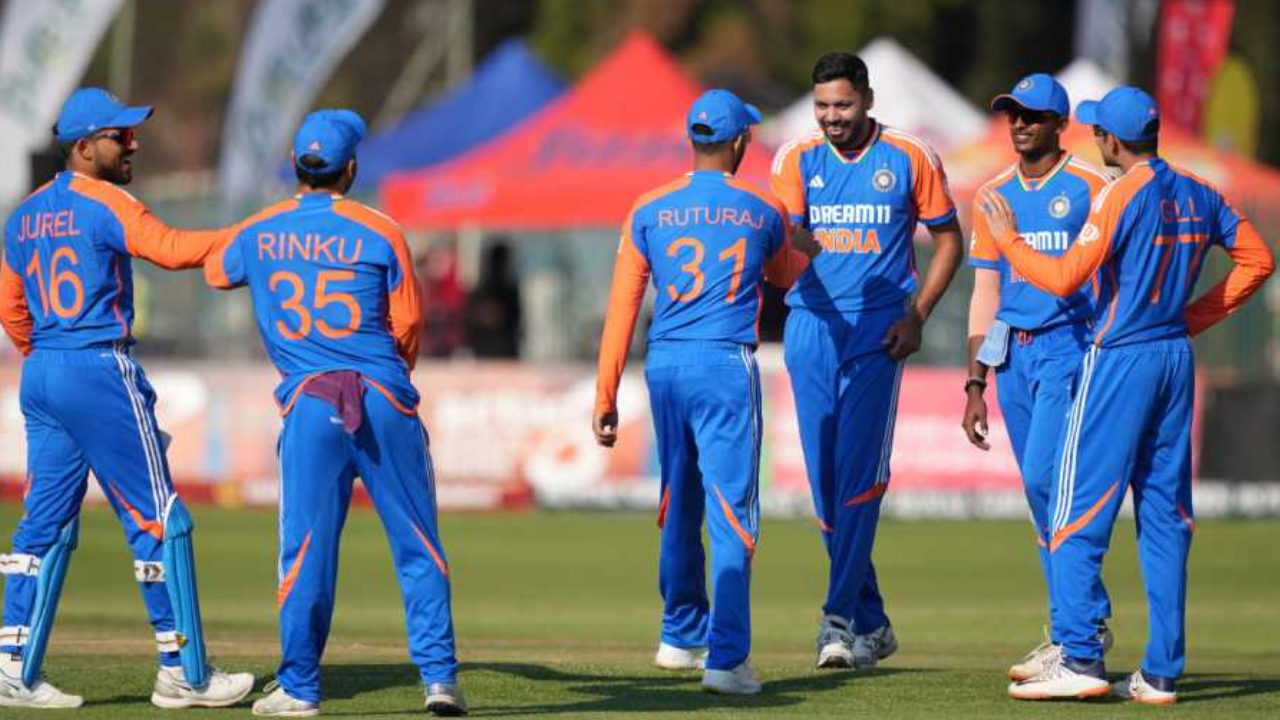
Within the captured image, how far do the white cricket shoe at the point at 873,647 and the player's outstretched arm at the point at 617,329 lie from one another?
1.80 m

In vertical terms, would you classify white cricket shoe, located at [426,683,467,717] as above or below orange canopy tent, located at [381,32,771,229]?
below

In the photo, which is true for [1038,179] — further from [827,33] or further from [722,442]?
[827,33]

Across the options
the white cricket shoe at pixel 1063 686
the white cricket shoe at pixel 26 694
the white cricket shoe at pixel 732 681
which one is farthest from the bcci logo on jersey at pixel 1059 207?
the white cricket shoe at pixel 26 694

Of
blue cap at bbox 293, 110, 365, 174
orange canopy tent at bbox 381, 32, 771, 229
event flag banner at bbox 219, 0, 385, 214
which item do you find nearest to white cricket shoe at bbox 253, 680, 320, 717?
blue cap at bbox 293, 110, 365, 174

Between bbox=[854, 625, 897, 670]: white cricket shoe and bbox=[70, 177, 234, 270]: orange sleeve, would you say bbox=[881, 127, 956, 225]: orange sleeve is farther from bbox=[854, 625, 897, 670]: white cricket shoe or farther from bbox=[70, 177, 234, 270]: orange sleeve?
bbox=[70, 177, 234, 270]: orange sleeve

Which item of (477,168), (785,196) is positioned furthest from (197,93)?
(785,196)

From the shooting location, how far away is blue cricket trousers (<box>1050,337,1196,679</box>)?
9484 millimetres

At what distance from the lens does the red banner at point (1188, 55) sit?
93.0ft

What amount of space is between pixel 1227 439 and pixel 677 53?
32920 millimetres

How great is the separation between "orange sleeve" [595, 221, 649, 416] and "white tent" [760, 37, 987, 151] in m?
14.9

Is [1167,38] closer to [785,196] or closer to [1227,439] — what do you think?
[1227,439]

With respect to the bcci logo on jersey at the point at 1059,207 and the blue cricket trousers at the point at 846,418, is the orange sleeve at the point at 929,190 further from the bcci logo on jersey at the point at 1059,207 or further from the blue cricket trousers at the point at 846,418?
the bcci logo on jersey at the point at 1059,207

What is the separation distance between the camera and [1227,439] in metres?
20.7

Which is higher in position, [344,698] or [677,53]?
[677,53]
